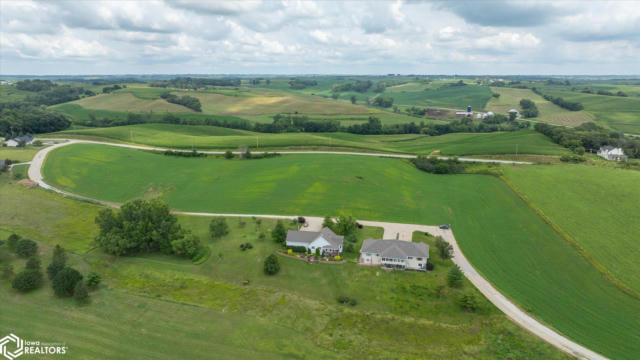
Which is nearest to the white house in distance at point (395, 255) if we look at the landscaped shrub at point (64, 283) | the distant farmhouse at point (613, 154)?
the landscaped shrub at point (64, 283)

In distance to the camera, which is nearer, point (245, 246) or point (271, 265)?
point (271, 265)

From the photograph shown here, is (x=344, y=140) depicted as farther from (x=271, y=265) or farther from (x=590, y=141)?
(x=271, y=265)

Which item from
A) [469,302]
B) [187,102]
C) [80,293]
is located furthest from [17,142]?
[469,302]

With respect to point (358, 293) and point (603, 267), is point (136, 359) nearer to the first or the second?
point (358, 293)

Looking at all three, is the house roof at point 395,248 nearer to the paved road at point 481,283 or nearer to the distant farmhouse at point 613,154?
the paved road at point 481,283

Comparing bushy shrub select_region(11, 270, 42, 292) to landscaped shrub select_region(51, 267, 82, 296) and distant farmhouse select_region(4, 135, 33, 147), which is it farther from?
distant farmhouse select_region(4, 135, 33, 147)

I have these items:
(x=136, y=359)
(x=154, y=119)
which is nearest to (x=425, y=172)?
(x=136, y=359)
